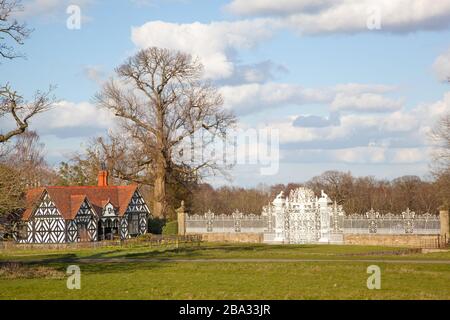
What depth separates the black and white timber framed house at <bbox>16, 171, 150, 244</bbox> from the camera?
52688 millimetres

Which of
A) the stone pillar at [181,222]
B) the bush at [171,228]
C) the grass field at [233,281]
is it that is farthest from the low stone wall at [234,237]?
the grass field at [233,281]

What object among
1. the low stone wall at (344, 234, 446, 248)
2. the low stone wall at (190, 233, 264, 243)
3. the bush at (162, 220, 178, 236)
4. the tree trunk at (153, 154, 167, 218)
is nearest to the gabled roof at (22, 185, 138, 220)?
the tree trunk at (153, 154, 167, 218)

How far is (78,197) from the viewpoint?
179ft

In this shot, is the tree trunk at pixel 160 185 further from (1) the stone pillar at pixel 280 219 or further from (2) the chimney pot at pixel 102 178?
(1) the stone pillar at pixel 280 219

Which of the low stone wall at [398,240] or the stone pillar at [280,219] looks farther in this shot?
the stone pillar at [280,219]

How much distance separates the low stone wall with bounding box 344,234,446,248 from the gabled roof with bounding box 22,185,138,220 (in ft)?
68.3

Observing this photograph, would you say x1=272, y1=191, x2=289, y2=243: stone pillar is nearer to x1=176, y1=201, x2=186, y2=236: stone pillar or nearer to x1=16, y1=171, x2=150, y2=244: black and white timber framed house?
x1=176, y1=201, x2=186, y2=236: stone pillar

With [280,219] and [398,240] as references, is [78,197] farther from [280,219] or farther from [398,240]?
[398,240]

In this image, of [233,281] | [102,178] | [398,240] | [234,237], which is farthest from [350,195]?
[233,281]

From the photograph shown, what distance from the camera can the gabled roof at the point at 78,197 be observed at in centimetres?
5288

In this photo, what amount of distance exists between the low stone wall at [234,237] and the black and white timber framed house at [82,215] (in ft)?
27.8

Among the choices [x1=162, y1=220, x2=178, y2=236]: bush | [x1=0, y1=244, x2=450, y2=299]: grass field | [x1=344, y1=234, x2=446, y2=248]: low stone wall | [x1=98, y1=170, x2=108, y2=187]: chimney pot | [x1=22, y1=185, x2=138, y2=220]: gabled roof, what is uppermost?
[x1=98, y1=170, x2=108, y2=187]: chimney pot
